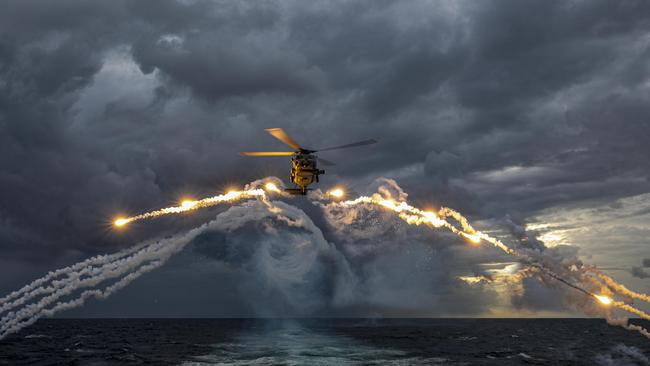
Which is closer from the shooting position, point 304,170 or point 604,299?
point 304,170

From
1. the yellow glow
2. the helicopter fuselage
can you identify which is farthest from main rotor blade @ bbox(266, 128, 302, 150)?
the yellow glow

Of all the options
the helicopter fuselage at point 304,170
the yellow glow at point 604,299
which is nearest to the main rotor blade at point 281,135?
the helicopter fuselage at point 304,170

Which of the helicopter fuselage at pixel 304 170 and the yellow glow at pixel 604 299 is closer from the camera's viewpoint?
the helicopter fuselage at pixel 304 170

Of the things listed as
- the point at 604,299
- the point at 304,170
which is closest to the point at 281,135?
the point at 304,170

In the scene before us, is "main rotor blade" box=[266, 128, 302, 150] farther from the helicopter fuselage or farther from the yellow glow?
the yellow glow

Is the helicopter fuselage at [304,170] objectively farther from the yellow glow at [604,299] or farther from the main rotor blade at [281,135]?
the yellow glow at [604,299]

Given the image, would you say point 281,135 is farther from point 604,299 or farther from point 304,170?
point 604,299

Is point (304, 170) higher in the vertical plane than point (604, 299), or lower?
higher

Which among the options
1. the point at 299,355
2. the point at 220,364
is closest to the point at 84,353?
the point at 220,364
